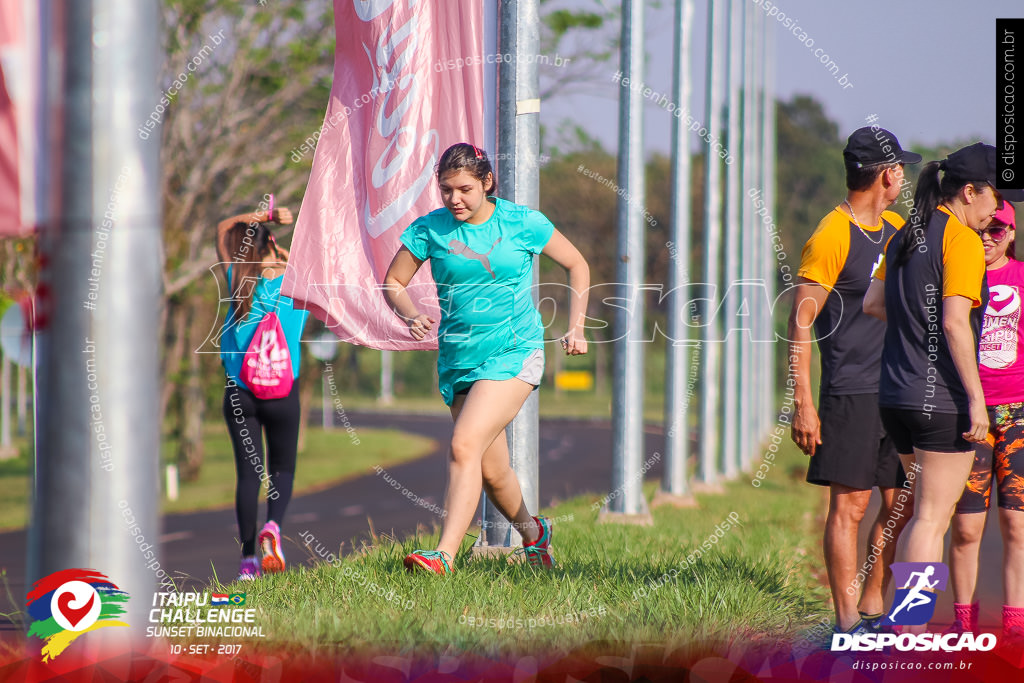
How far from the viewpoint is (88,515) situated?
9.58ft

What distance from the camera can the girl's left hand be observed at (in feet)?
15.5

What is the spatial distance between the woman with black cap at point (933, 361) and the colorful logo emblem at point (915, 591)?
0.04 meters

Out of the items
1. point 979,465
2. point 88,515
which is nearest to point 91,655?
point 88,515

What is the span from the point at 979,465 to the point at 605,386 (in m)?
56.8

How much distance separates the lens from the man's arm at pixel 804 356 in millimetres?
4355

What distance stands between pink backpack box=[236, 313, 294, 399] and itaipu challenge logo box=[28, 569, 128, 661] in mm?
2848

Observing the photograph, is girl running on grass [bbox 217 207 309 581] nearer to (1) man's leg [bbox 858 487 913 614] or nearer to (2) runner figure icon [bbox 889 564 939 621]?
(1) man's leg [bbox 858 487 913 614]

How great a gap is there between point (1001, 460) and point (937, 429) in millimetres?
704

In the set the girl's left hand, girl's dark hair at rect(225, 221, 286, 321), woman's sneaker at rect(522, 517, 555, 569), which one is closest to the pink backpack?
girl's dark hair at rect(225, 221, 286, 321)

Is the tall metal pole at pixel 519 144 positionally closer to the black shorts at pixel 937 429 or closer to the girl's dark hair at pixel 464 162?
the girl's dark hair at pixel 464 162

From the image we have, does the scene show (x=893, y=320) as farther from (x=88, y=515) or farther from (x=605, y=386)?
(x=605, y=386)

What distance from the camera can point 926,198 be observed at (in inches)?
171

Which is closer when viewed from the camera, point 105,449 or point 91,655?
point 105,449

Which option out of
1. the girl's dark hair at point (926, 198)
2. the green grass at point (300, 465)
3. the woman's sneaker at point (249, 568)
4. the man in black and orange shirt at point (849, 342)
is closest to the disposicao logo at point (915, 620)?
the man in black and orange shirt at point (849, 342)
